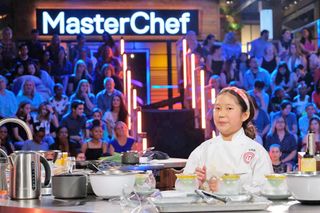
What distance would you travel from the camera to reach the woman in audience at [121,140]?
884 cm

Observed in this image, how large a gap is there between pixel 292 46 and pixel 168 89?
212cm

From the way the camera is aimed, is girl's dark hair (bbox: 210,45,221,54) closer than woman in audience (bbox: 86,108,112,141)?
No

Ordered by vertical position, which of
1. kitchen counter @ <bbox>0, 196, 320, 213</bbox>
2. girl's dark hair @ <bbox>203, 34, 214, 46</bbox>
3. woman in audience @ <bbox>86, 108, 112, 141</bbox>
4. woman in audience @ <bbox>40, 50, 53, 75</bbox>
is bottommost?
kitchen counter @ <bbox>0, 196, 320, 213</bbox>

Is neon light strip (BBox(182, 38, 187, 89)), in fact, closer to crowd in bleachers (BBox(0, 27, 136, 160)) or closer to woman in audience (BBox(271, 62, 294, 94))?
crowd in bleachers (BBox(0, 27, 136, 160))

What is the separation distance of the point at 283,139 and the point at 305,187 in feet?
25.0

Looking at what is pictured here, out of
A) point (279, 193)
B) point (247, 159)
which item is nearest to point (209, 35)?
point (247, 159)

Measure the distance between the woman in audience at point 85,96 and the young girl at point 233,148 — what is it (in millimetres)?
6159

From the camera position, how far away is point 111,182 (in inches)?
86.5

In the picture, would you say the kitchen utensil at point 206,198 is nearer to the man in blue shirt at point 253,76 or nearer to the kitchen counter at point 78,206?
the kitchen counter at point 78,206

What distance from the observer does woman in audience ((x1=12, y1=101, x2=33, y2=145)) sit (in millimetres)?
8820

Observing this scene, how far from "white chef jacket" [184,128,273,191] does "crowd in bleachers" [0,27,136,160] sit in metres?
5.84

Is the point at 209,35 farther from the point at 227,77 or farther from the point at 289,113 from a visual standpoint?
the point at 289,113

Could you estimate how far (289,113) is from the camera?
31.2ft

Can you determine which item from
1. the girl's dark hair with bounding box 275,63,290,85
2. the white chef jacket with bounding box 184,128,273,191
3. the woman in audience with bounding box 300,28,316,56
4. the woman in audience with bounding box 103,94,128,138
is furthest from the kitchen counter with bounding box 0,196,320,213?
the woman in audience with bounding box 300,28,316,56
